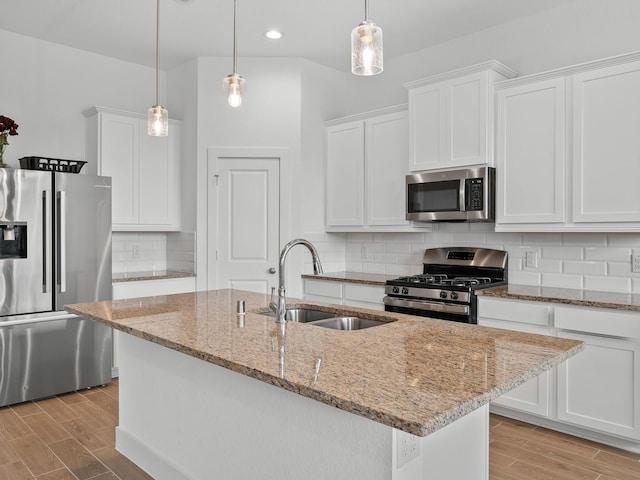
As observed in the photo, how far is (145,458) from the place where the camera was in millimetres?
2551

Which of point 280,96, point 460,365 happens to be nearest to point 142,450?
point 460,365

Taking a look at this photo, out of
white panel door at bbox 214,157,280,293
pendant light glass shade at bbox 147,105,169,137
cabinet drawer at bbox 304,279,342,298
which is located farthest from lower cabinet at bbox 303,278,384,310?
pendant light glass shade at bbox 147,105,169,137

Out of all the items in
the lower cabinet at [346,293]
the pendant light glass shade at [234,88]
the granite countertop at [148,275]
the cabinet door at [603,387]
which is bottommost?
the cabinet door at [603,387]

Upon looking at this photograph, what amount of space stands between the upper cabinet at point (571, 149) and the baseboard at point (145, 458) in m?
2.63

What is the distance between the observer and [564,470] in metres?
2.65

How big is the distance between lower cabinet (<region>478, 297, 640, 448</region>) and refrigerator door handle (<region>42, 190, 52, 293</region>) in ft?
11.0

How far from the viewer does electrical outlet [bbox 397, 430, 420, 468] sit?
55.1 inches

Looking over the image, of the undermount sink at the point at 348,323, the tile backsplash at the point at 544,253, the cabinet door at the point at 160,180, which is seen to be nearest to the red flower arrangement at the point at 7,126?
the cabinet door at the point at 160,180

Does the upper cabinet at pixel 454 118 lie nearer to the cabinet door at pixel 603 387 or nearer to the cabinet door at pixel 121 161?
the cabinet door at pixel 603 387

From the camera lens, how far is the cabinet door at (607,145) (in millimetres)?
2951

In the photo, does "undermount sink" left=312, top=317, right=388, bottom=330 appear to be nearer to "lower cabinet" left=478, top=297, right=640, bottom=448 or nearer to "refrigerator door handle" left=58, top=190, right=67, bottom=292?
"lower cabinet" left=478, top=297, right=640, bottom=448

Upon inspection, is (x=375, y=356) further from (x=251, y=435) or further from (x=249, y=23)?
(x=249, y=23)

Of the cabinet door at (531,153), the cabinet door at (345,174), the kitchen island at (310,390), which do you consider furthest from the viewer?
the cabinet door at (345,174)

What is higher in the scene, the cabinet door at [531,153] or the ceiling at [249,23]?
the ceiling at [249,23]
